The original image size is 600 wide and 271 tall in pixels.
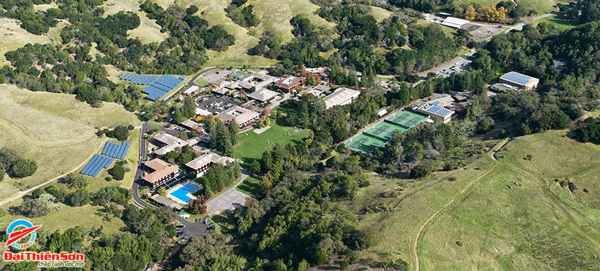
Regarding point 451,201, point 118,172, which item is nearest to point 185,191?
point 118,172

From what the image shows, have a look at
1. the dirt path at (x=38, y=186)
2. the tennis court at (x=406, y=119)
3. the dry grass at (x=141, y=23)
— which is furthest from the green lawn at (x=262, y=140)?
the dry grass at (x=141, y=23)

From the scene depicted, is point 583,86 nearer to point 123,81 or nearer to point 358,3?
point 358,3

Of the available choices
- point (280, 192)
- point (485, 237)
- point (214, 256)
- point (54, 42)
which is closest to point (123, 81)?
point (54, 42)

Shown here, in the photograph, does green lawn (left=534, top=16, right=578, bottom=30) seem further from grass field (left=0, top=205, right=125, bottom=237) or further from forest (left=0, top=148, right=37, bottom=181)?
forest (left=0, top=148, right=37, bottom=181)

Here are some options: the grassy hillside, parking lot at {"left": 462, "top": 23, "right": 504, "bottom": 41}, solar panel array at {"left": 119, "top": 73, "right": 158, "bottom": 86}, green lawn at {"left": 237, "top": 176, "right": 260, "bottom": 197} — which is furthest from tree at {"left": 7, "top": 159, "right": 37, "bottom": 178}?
parking lot at {"left": 462, "top": 23, "right": 504, "bottom": 41}

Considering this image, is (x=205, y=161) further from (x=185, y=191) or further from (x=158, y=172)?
(x=158, y=172)
